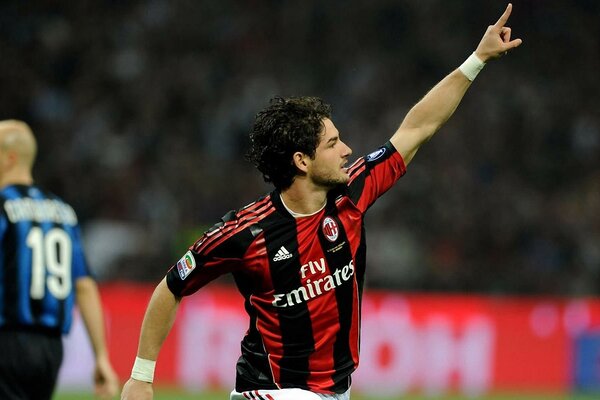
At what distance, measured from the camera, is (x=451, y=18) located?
18.8 metres

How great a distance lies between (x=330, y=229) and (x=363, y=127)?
11972 millimetres

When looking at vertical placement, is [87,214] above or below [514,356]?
above

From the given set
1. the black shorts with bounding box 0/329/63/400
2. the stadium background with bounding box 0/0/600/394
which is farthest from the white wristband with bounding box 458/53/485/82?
the stadium background with bounding box 0/0/600/394

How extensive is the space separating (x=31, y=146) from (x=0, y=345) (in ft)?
3.21

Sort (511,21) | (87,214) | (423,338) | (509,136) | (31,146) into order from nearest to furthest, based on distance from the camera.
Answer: (31,146), (423,338), (87,214), (509,136), (511,21)

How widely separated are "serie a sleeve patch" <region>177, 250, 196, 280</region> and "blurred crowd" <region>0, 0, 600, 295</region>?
31.0ft

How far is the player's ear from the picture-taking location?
17.0ft

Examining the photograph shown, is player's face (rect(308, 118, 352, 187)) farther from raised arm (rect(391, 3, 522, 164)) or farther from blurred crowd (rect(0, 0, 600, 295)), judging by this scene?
blurred crowd (rect(0, 0, 600, 295))

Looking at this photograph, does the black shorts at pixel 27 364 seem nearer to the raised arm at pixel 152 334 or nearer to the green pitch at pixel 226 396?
the raised arm at pixel 152 334

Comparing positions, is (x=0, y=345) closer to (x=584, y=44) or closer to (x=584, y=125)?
(x=584, y=125)

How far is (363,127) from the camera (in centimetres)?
1708

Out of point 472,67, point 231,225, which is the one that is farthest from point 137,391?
point 472,67

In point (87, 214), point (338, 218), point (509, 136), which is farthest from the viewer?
point (509, 136)

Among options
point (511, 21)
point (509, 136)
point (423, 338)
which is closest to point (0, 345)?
point (423, 338)
